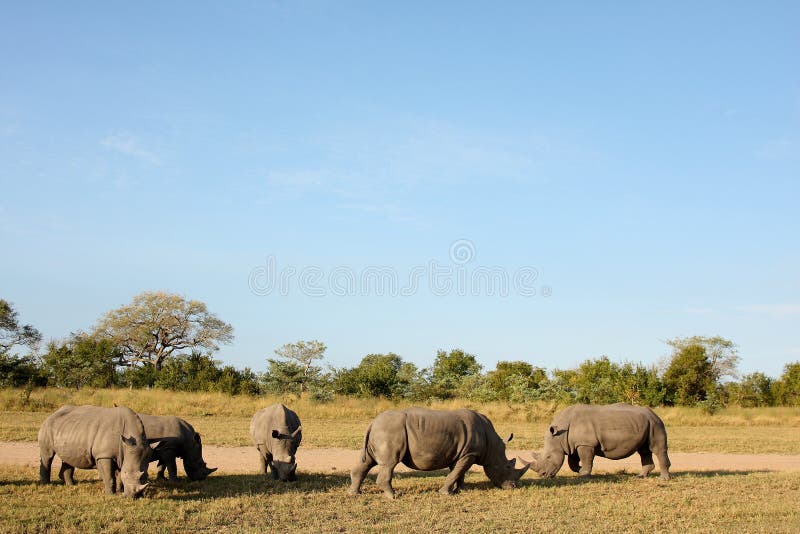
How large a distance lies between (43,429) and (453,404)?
26414 millimetres

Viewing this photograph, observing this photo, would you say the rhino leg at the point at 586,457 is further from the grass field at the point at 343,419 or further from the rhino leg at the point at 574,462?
the grass field at the point at 343,419

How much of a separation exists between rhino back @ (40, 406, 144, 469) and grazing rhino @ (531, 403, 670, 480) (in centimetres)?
859

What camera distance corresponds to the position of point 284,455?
14164mm

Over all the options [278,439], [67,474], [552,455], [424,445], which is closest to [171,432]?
[67,474]

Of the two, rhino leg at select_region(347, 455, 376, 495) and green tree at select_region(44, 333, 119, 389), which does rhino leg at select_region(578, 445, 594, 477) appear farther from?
green tree at select_region(44, 333, 119, 389)

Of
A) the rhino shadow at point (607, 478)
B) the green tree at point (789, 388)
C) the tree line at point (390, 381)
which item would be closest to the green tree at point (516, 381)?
the tree line at point (390, 381)

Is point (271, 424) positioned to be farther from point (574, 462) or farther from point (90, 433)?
point (574, 462)

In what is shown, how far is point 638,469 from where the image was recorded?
1827cm

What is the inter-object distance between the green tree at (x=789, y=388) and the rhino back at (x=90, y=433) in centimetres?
4598

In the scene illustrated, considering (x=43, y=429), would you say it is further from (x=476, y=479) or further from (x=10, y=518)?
(x=476, y=479)

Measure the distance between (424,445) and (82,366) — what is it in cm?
3996

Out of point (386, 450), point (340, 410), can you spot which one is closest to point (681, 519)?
point (386, 450)

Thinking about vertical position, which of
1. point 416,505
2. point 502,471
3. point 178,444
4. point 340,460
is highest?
point 178,444

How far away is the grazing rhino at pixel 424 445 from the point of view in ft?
42.0
